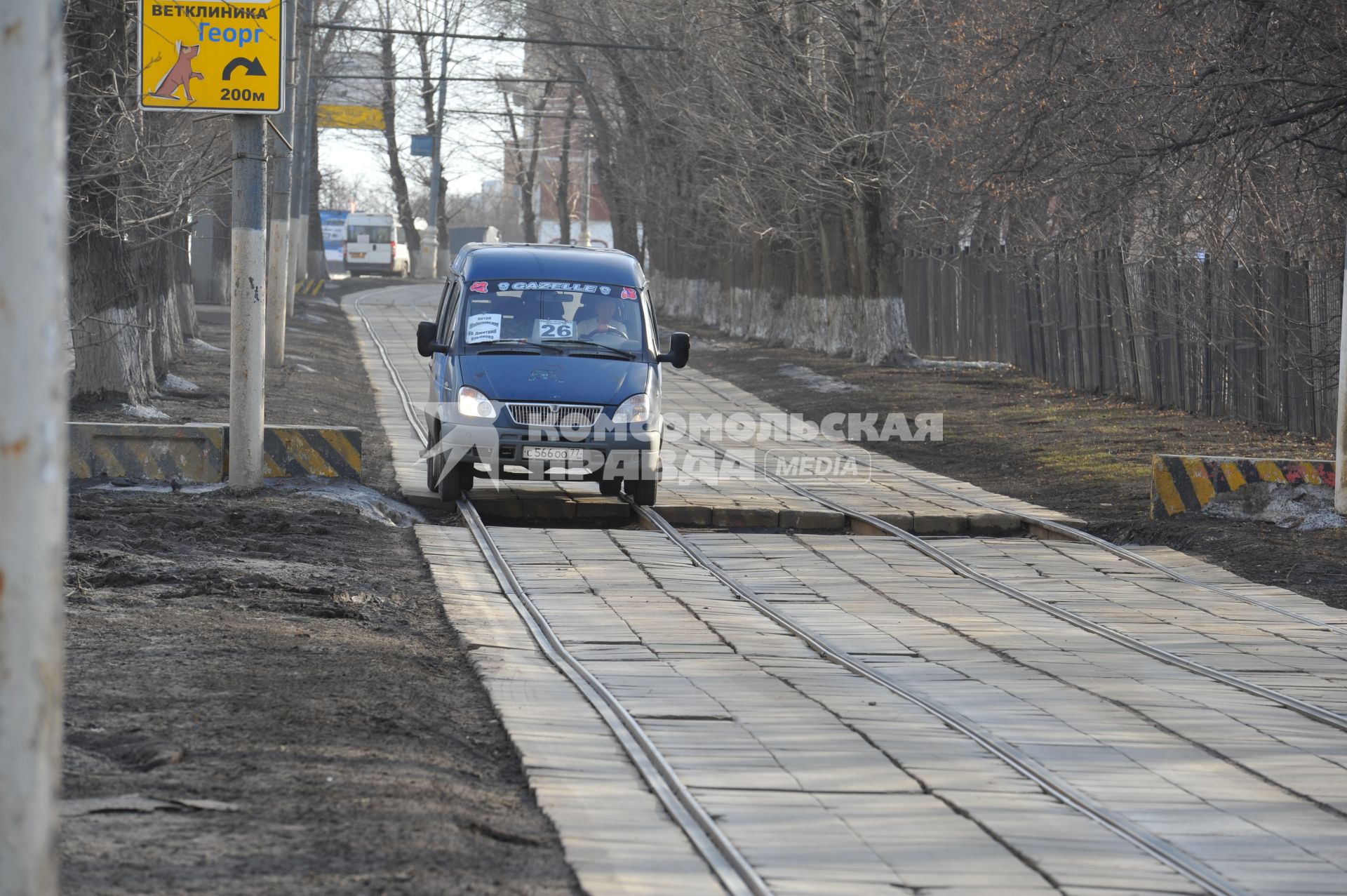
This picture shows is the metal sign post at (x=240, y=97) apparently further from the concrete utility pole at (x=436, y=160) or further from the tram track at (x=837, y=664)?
→ the concrete utility pole at (x=436, y=160)

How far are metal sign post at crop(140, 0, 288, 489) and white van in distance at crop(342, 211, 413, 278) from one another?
240ft

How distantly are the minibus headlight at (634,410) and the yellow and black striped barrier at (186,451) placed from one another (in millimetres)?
2024

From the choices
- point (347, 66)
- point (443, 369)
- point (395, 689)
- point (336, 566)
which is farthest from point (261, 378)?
point (347, 66)

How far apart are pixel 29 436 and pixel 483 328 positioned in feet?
35.0

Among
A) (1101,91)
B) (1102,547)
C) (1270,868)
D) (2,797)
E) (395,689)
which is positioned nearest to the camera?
(2,797)

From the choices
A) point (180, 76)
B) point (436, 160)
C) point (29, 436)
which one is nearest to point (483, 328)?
point (180, 76)

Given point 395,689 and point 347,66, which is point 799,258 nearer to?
point 347,66

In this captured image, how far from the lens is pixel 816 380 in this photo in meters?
27.9

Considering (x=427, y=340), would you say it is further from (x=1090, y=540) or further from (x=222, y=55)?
(x=1090, y=540)

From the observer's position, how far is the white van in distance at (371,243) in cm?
8512

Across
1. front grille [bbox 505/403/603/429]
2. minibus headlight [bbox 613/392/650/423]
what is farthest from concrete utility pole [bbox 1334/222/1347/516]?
front grille [bbox 505/403/603/429]

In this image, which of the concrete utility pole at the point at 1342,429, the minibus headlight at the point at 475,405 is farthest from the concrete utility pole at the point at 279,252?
the concrete utility pole at the point at 1342,429

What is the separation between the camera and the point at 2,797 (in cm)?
321

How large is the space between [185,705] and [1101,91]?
12.6 metres
